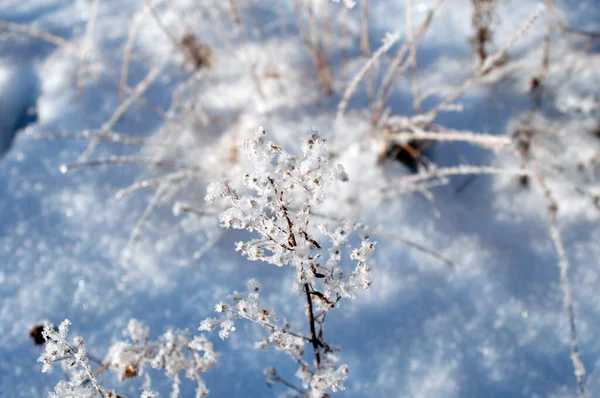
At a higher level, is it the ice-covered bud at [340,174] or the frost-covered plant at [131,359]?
the ice-covered bud at [340,174]

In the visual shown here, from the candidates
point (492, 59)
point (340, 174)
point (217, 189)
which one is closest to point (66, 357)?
point (217, 189)

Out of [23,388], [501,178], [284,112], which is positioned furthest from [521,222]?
[23,388]

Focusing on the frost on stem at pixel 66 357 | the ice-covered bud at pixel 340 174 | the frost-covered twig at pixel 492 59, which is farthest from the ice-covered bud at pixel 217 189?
the frost-covered twig at pixel 492 59

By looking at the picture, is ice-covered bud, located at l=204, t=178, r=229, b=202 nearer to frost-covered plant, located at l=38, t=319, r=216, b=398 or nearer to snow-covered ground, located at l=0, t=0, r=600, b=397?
frost-covered plant, located at l=38, t=319, r=216, b=398

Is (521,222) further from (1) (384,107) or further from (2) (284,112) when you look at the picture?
(2) (284,112)

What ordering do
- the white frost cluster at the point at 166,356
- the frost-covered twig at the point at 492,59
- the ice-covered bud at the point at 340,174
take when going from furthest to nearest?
1. the frost-covered twig at the point at 492,59
2. the white frost cluster at the point at 166,356
3. the ice-covered bud at the point at 340,174

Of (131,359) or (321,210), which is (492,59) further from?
(131,359)

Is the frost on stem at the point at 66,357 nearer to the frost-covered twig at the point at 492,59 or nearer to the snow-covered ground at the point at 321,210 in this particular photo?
the snow-covered ground at the point at 321,210
